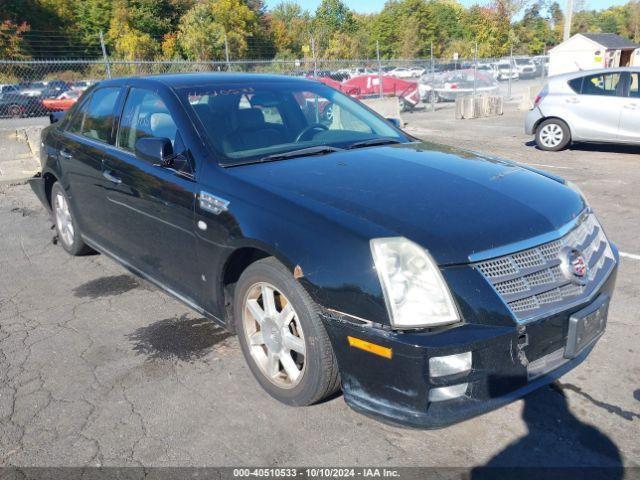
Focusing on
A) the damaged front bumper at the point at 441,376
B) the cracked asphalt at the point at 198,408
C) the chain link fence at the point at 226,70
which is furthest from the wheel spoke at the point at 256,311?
the chain link fence at the point at 226,70

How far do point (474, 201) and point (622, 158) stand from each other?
29.1 feet

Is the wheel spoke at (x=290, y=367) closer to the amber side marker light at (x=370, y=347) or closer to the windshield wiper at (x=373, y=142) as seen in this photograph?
the amber side marker light at (x=370, y=347)

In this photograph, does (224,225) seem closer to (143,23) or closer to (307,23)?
(143,23)

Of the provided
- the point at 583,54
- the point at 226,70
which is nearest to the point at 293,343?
the point at 226,70

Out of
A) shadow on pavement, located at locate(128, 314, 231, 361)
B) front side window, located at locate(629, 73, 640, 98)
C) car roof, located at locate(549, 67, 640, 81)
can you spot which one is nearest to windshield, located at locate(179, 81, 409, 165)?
shadow on pavement, located at locate(128, 314, 231, 361)

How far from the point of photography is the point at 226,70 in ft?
56.0

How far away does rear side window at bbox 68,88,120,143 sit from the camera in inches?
174

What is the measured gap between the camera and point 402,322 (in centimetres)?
233

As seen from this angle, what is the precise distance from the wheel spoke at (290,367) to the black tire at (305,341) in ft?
0.18

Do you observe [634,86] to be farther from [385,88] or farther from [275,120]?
[385,88]

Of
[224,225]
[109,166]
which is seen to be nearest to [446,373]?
[224,225]

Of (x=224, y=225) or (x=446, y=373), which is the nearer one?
(x=446, y=373)

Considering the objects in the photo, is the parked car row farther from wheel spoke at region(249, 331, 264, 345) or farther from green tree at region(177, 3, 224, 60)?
green tree at region(177, 3, 224, 60)

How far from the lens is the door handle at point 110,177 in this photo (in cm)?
408
